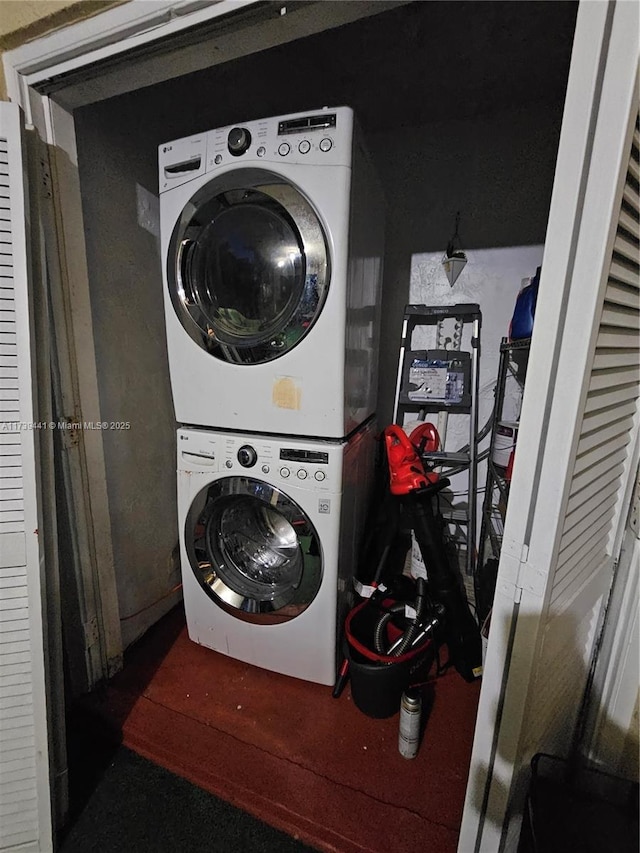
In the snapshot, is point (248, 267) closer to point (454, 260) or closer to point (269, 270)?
point (269, 270)

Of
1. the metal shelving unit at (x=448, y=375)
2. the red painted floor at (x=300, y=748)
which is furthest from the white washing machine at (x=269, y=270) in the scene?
the red painted floor at (x=300, y=748)

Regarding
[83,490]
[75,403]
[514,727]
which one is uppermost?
[75,403]

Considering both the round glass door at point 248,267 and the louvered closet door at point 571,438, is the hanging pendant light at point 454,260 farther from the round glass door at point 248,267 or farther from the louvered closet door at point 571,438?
the louvered closet door at point 571,438

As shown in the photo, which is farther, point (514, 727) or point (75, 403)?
point (75, 403)

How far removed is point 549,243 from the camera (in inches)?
24.8

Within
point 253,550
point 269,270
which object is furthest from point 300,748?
point 269,270

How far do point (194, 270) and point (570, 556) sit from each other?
4.17ft

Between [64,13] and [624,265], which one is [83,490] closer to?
[64,13]

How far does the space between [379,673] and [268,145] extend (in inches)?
62.7

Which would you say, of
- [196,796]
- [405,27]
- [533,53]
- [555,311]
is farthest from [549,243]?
[196,796]

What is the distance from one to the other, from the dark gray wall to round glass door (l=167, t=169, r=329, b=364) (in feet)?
1.14

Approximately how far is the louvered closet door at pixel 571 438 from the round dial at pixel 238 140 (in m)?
0.80

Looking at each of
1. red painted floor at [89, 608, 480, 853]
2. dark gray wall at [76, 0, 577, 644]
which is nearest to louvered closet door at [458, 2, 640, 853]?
red painted floor at [89, 608, 480, 853]

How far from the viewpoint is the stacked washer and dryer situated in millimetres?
1066
